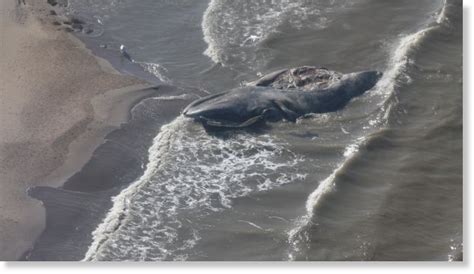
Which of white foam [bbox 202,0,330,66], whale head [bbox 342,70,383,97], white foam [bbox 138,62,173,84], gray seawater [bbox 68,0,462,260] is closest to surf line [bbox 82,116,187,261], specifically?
gray seawater [bbox 68,0,462,260]

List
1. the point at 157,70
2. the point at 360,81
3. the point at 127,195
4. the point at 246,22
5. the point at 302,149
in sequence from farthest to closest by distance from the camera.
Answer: the point at 246,22
the point at 157,70
the point at 360,81
the point at 302,149
the point at 127,195

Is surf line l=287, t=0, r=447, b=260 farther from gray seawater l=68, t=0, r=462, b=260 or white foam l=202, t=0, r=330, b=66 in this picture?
white foam l=202, t=0, r=330, b=66

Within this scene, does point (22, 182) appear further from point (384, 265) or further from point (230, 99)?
point (384, 265)

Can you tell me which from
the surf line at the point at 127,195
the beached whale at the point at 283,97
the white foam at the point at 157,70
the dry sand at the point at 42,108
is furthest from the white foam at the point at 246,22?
the surf line at the point at 127,195

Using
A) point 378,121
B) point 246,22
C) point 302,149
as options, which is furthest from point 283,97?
point 246,22

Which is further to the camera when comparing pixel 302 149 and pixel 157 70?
pixel 157 70

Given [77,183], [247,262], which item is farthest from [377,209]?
[77,183]

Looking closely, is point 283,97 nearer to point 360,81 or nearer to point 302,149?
point 302,149
